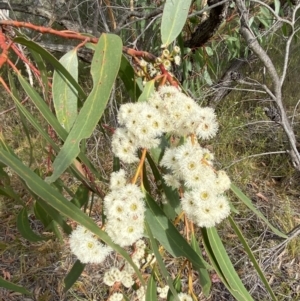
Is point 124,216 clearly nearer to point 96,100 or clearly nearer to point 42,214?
point 96,100

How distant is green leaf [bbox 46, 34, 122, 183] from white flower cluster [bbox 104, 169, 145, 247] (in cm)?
10

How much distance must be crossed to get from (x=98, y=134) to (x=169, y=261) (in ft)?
2.49

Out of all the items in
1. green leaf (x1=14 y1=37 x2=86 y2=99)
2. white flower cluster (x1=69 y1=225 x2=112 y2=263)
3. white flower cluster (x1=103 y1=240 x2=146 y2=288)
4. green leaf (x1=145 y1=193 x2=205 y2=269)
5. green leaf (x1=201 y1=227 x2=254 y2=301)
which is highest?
green leaf (x1=14 y1=37 x2=86 y2=99)

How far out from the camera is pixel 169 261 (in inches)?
80.3

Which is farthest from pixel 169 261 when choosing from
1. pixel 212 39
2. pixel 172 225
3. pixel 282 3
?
pixel 282 3

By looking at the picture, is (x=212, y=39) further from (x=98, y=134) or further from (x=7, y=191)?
(x=7, y=191)

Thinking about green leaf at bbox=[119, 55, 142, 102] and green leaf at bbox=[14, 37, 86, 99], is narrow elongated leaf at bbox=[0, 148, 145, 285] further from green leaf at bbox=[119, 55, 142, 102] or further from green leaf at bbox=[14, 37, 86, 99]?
green leaf at bbox=[119, 55, 142, 102]

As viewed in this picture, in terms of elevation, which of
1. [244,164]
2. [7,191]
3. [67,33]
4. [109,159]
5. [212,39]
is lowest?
[244,164]

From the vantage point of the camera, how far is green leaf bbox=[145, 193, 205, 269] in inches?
32.2

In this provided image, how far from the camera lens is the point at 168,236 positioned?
83 centimetres

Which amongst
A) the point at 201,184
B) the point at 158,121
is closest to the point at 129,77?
the point at 158,121

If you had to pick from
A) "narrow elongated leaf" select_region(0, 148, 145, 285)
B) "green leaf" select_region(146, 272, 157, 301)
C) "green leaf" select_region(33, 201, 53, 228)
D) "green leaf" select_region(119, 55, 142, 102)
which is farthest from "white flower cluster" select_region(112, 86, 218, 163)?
"green leaf" select_region(33, 201, 53, 228)

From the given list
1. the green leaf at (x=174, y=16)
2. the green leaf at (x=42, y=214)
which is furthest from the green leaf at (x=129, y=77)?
the green leaf at (x=42, y=214)

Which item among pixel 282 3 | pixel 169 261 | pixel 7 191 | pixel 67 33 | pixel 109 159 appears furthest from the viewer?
pixel 109 159
